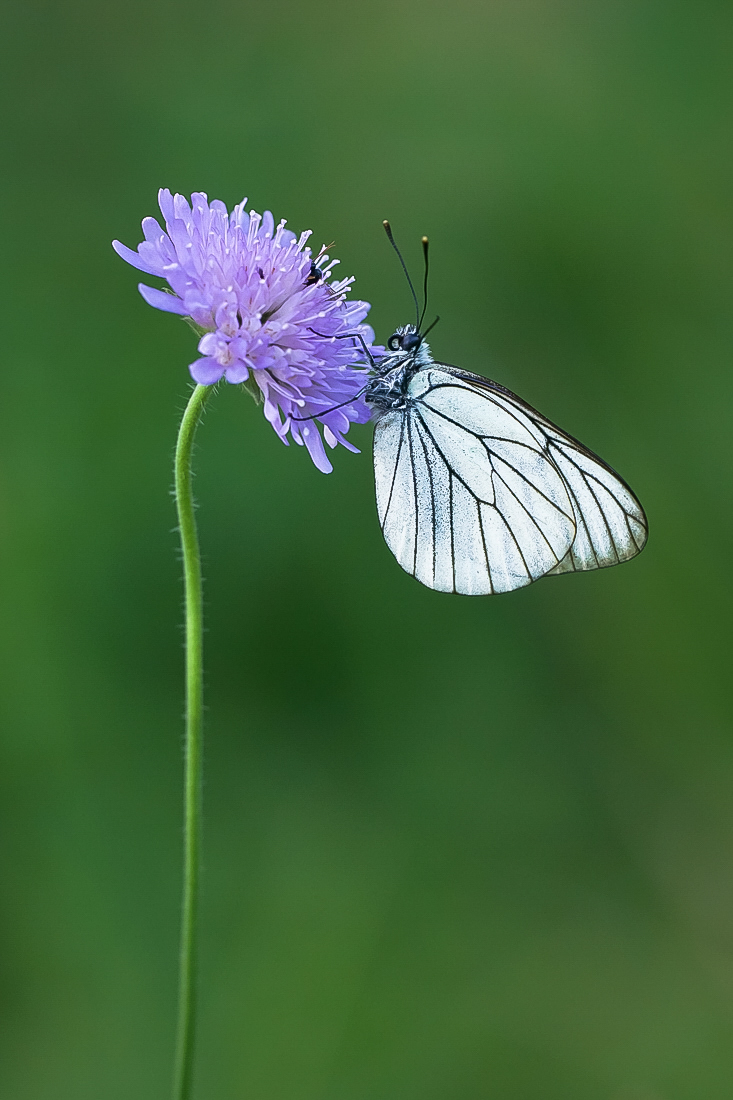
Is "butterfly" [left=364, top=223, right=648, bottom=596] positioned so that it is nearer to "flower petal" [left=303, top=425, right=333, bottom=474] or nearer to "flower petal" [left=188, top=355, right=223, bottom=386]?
"flower petal" [left=303, top=425, right=333, bottom=474]

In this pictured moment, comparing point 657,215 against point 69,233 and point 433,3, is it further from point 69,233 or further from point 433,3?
point 69,233

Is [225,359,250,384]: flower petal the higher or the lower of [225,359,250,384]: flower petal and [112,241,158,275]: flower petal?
the lower

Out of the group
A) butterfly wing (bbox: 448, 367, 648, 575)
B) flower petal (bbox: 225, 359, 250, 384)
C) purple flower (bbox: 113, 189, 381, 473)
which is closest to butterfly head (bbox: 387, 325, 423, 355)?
butterfly wing (bbox: 448, 367, 648, 575)

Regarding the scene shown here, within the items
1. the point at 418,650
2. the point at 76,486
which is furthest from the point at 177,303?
the point at 418,650

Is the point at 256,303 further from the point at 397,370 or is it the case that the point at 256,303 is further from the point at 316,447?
the point at 397,370

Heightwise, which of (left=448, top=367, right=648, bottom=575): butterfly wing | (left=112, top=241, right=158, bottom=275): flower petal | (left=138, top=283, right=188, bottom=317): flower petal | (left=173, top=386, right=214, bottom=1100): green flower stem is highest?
(left=112, top=241, right=158, bottom=275): flower petal

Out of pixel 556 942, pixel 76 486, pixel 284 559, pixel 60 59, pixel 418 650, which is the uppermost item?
pixel 60 59
